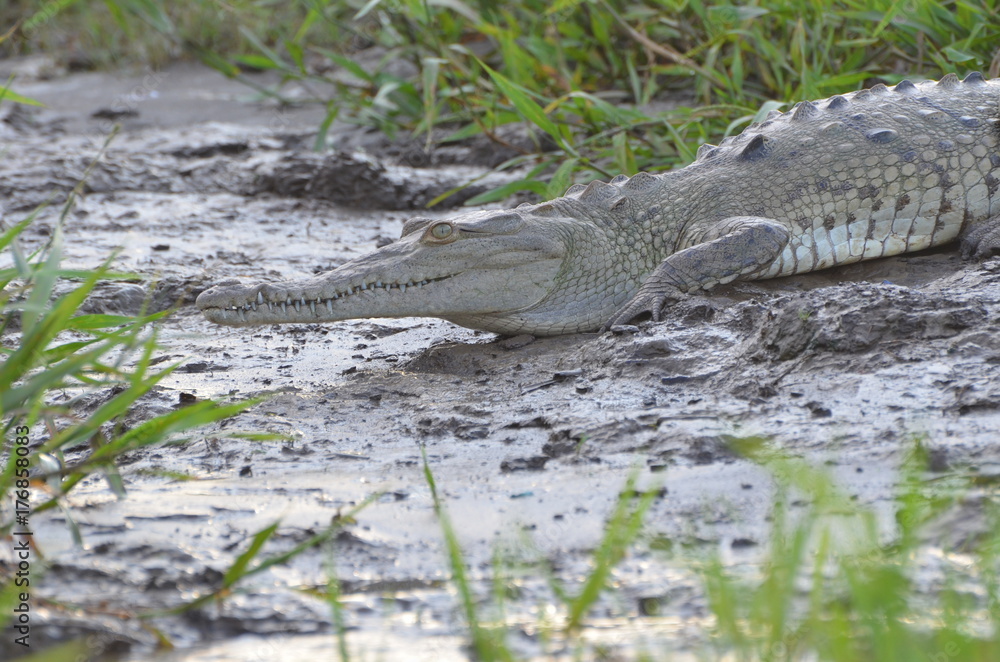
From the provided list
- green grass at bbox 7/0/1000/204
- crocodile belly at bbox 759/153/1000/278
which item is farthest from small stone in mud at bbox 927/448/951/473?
green grass at bbox 7/0/1000/204

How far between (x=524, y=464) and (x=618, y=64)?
4762 millimetres

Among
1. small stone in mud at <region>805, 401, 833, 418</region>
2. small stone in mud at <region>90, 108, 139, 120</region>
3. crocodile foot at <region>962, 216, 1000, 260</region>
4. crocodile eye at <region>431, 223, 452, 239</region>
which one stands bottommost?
small stone in mud at <region>90, 108, 139, 120</region>

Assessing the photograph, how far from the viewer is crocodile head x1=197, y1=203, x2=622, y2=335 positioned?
368 centimetres

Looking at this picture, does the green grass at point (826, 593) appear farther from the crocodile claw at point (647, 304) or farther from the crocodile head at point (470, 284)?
the crocodile head at point (470, 284)

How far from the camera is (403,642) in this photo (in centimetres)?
176

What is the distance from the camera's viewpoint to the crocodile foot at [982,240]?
12.7ft

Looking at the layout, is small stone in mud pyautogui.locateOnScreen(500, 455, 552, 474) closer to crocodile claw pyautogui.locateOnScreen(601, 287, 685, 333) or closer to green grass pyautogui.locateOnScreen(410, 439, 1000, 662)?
green grass pyautogui.locateOnScreen(410, 439, 1000, 662)

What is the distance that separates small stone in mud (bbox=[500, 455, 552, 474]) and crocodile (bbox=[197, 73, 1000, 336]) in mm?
1257

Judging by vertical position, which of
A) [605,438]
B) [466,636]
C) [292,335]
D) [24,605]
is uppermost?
[24,605]

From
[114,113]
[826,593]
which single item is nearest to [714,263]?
[826,593]

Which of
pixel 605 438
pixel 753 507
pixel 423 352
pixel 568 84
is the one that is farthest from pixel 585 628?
pixel 568 84

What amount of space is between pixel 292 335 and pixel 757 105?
10.1 feet

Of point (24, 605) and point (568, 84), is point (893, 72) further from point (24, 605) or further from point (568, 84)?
point (24, 605)

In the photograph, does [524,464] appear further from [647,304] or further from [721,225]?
[721,225]
